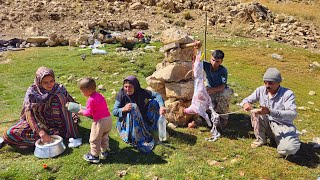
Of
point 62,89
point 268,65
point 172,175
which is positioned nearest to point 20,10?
point 268,65

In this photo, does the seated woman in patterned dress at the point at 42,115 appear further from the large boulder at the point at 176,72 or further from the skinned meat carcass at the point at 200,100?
the skinned meat carcass at the point at 200,100

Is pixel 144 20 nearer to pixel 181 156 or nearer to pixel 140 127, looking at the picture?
pixel 140 127

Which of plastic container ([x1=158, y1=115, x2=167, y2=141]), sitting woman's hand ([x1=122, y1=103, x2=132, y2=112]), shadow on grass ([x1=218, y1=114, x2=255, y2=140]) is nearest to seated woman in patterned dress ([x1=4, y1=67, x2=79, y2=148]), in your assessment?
sitting woman's hand ([x1=122, y1=103, x2=132, y2=112])

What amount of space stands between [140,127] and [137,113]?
260 millimetres

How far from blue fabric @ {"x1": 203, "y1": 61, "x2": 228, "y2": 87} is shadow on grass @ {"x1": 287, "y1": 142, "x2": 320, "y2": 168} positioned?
5.43 feet

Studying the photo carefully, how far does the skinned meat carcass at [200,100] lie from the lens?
5.34m

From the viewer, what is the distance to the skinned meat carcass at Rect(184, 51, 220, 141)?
534cm

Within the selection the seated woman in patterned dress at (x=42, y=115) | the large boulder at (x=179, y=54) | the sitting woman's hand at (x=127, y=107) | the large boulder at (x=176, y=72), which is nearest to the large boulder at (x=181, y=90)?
the large boulder at (x=176, y=72)

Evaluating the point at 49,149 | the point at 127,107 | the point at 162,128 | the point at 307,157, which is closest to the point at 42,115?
the point at 49,149

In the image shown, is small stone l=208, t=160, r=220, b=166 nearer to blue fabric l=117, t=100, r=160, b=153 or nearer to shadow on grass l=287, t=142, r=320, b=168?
blue fabric l=117, t=100, r=160, b=153

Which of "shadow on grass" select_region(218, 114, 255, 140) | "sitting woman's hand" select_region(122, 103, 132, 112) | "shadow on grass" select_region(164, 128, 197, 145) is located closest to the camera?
"sitting woman's hand" select_region(122, 103, 132, 112)

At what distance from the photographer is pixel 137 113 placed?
4.94m

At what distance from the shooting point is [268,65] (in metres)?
11.5

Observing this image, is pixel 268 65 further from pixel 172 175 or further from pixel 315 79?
pixel 172 175
